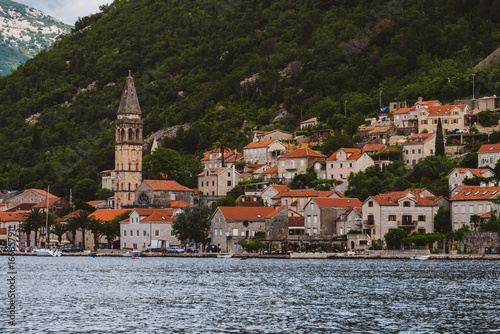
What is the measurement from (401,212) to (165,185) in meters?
46.2

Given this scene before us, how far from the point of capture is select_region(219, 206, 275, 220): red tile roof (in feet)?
330

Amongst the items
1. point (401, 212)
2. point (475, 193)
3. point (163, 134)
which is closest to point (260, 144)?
point (401, 212)

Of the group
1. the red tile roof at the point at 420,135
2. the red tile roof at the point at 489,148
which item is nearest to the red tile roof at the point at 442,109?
the red tile roof at the point at 420,135

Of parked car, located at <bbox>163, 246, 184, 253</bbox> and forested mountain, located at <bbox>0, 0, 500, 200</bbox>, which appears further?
forested mountain, located at <bbox>0, 0, 500, 200</bbox>

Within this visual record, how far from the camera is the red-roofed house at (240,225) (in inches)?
3878

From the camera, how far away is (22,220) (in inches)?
5138

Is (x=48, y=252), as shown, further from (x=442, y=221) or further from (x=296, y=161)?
(x=442, y=221)

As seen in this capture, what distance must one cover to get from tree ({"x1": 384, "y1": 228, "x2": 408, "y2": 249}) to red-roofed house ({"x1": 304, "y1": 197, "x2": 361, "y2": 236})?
292 inches

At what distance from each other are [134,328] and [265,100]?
132 m

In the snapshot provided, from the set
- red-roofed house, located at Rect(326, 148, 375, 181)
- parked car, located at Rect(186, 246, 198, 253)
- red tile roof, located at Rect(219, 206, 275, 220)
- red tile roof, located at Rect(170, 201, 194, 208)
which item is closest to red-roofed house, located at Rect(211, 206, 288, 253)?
red tile roof, located at Rect(219, 206, 275, 220)

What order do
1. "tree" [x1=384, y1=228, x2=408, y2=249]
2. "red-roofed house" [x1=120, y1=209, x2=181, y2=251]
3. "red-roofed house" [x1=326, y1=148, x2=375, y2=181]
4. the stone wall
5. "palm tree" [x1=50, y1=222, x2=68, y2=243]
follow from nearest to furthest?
the stone wall < "tree" [x1=384, y1=228, x2=408, y2=249] < "red-roofed house" [x1=326, y1=148, x2=375, y2=181] < "red-roofed house" [x1=120, y1=209, x2=181, y2=251] < "palm tree" [x1=50, y1=222, x2=68, y2=243]

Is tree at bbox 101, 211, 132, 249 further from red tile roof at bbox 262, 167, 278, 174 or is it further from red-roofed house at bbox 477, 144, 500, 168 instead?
red-roofed house at bbox 477, 144, 500, 168

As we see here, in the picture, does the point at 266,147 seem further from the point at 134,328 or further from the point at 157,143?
the point at 134,328

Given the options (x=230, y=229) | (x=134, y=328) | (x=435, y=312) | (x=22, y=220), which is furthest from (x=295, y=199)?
(x=134, y=328)
